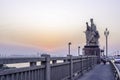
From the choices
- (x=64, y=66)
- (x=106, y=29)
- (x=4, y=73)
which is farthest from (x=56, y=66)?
(x=106, y=29)

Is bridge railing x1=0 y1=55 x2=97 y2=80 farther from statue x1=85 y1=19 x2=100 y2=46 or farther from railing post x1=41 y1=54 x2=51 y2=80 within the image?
statue x1=85 y1=19 x2=100 y2=46

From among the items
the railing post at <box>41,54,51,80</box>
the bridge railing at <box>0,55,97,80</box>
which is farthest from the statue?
the railing post at <box>41,54,51,80</box>

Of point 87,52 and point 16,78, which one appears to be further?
point 87,52

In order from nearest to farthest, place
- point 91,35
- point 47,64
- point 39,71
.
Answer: point 39,71 < point 47,64 < point 91,35

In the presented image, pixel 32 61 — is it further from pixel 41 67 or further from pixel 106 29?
pixel 106 29

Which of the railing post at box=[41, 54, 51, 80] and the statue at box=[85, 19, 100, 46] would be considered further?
the statue at box=[85, 19, 100, 46]

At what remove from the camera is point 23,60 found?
9.88m

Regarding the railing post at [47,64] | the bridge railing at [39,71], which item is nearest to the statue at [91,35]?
the bridge railing at [39,71]

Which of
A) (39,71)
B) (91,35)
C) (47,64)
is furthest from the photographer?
(91,35)

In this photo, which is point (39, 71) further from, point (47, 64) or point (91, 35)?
point (91, 35)

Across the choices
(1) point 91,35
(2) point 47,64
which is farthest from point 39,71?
(1) point 91,35

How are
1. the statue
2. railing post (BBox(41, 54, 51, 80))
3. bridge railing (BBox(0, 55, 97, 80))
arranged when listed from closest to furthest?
1. bridge railing (BBox(0, 55, 97, 80))
2. railing post (BBox(41, 54, 51, 80))
3. the statue

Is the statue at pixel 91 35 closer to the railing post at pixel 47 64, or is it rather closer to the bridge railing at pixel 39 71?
the bridge railing at pixel 39 71

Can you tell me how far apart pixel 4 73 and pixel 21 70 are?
54.5 inches
